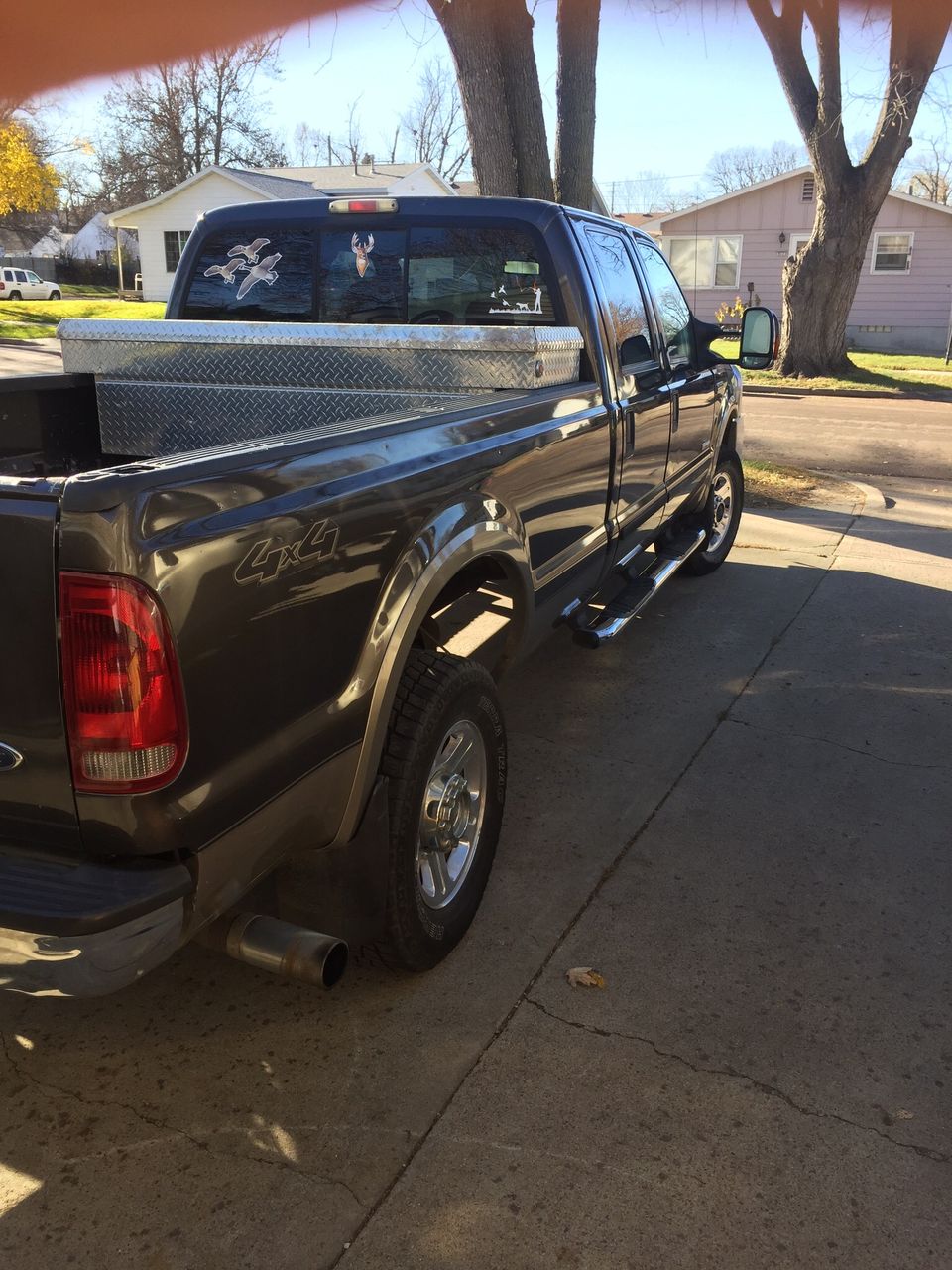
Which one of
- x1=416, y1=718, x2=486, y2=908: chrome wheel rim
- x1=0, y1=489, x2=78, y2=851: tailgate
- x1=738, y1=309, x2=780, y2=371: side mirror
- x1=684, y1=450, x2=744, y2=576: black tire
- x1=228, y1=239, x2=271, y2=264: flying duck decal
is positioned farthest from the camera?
x1=684, y1=450, x2=744, y2=576: black tire

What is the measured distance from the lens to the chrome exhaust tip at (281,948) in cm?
230

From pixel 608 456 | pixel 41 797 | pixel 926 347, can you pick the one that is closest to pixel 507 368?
pixel 608 456

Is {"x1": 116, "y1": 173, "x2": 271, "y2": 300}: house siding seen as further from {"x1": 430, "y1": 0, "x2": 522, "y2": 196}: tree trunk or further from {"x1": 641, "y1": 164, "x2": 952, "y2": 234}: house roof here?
{"x1": 430, "y1": 0, "x2": 522, "y2": 196}: tree trunk

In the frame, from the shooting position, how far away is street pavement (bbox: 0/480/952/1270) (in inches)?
84.5

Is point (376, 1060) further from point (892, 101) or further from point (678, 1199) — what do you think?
point (892, 101)

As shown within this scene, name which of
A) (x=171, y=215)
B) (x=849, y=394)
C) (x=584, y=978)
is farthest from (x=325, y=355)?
(x=171, y=215)

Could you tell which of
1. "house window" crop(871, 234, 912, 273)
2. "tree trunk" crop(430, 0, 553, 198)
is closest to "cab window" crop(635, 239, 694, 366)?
"tree trunk" crop(430, 0, 553, 198)

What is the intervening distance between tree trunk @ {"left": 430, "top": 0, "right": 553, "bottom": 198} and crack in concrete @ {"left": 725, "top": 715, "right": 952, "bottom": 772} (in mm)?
6758

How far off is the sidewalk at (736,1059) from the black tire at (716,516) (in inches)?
104

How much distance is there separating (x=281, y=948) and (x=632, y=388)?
304 cm

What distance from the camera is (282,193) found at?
120 feet

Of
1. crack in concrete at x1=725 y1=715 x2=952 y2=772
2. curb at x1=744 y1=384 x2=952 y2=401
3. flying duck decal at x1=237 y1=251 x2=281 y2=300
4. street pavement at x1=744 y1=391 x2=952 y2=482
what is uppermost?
flying duck decal at x1=237 y1=251 x2=281 y2=300

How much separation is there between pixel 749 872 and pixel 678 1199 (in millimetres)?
1441

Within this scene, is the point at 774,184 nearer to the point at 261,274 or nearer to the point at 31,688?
Result: the point at 261,274
